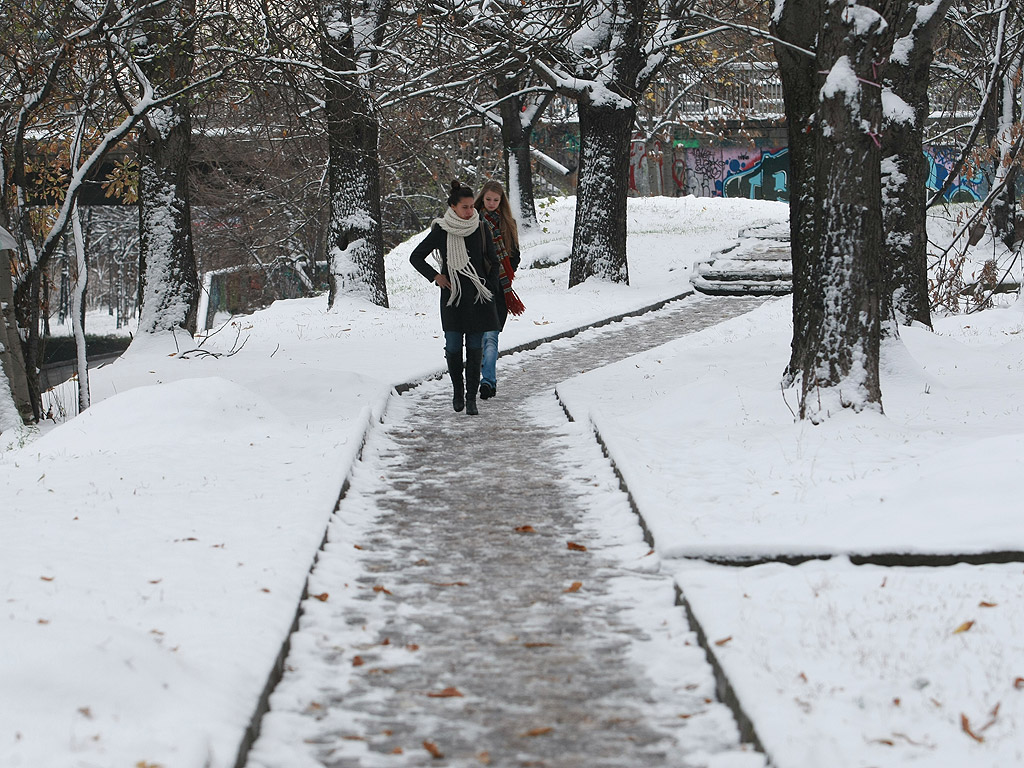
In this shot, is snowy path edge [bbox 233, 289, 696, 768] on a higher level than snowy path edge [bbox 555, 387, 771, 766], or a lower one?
higher

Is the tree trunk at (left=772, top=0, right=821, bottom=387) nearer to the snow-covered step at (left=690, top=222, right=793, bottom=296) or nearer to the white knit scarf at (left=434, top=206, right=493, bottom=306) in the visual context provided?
the white knit scarf at (left=434, top=206, right=493, bottom=306)

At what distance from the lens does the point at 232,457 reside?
26.4 feet

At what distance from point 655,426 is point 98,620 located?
17.3ft

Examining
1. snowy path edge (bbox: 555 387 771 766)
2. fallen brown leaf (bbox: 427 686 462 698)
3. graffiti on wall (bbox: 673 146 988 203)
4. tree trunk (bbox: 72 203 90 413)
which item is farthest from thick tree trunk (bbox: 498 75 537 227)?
fallen brown leaf (bbox: 427 686 462 698)

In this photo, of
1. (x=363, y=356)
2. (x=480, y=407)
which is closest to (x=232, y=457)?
(x=480, y=407)

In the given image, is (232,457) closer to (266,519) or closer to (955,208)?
(266,519)

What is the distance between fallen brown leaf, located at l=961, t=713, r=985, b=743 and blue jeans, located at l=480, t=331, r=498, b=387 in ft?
22.7

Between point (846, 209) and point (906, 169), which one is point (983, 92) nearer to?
point (906, 169)

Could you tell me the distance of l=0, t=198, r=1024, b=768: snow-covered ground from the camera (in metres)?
3.65

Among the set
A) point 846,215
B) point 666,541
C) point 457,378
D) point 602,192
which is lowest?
point 666,541

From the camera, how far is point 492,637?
15.7 feet

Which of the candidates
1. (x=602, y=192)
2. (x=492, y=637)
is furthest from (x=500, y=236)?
(x=602, y=192)

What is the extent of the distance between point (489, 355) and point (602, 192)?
1018 cm

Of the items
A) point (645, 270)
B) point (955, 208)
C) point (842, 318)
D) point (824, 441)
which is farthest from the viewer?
point (955, 208)
